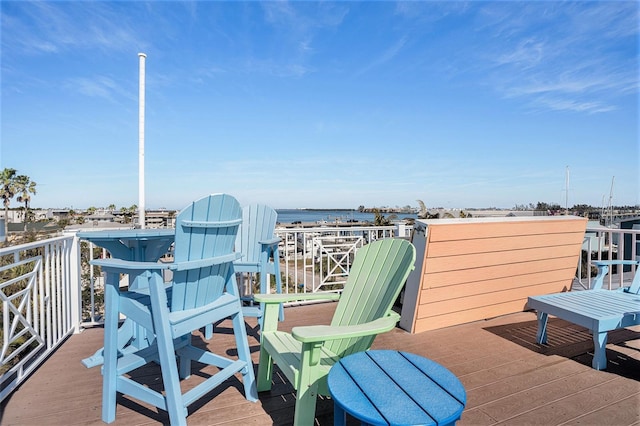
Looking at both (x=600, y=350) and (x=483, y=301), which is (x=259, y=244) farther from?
(x=600, y=350)

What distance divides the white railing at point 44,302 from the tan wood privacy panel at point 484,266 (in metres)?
3.20

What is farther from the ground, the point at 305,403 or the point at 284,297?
the point at 284,297

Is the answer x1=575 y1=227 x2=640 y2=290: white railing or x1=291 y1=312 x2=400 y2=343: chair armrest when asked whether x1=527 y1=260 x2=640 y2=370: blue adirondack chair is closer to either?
x1=575 y1=227 x2=640 y2=290: white railing

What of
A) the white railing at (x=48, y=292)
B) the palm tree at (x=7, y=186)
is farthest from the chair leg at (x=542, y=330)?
the palm tree at (x=7, y=186)

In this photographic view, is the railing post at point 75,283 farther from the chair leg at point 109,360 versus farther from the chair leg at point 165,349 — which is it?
the chair leg at point 165,349

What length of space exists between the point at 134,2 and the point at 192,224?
5771mm

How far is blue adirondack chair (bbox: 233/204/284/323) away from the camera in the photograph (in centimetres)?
336

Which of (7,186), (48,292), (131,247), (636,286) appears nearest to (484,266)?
(636,286)

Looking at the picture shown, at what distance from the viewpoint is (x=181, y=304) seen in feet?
5.95

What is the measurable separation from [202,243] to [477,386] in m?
2.04

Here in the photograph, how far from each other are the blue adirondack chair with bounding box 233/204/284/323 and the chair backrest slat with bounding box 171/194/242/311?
1.32 m

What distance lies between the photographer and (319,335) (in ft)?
4.30

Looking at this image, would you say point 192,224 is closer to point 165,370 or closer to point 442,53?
point 165,370

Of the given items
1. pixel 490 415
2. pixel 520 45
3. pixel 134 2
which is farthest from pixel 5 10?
→ pixel 520 45
